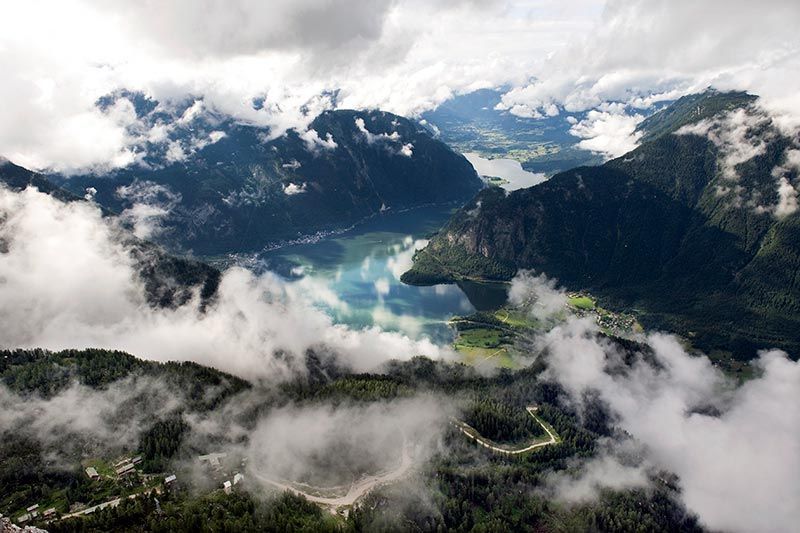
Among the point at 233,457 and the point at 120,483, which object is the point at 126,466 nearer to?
the point at 120,483

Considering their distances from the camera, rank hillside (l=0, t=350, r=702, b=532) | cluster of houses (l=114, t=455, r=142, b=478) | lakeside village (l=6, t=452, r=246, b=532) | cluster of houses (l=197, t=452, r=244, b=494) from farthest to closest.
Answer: cluster of houses (l=114, t=455, r=142, b=478) < cluster of houses (l=197, t=452, r=244, b=494) < hillside (l=0, t=350, r=702, b=532) < lakeside village (l=6, t=452, r=246, b=532)

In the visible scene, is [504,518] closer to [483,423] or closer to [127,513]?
[483,423]

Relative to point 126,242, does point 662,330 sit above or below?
below

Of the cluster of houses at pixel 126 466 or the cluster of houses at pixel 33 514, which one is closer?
the cluster of houses at pixel 33 514

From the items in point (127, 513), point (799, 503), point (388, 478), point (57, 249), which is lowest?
point (799, 503)

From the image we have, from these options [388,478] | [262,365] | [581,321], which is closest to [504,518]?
[388,478]

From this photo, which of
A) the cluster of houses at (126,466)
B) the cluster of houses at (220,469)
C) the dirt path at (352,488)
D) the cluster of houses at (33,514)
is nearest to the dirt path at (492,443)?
the dirt path at (352,488)

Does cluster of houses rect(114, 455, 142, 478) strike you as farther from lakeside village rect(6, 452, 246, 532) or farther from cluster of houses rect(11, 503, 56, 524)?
cluster of houses rect(11, 503, 56, 524)

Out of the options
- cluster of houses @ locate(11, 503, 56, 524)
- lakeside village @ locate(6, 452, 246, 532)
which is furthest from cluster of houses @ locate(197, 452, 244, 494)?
cluster of houses @ locate(11, 503, 56, 524)

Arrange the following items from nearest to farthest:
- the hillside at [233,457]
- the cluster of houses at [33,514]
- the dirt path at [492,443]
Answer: the cluster of houses at [33,514] < the hillside at [233,457] < the dirt path at [492,443]

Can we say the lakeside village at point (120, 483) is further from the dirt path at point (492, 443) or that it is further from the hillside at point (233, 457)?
the dirt path at point (492, 443)

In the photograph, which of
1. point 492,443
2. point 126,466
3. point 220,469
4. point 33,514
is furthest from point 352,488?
point 33,514
